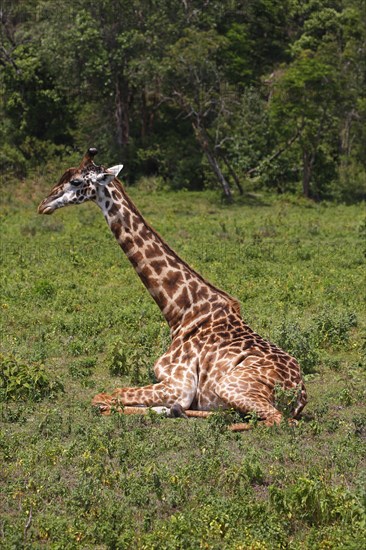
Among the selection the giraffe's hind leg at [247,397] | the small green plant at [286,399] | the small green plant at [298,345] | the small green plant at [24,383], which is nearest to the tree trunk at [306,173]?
the small green plant at [298,345]

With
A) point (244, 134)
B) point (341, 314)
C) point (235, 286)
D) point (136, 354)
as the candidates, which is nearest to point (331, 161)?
point (244, 134)

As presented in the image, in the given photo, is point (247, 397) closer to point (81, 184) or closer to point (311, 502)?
point (311, 502)

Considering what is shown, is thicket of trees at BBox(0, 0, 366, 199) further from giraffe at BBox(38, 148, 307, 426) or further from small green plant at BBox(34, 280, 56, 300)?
giraffe at BBox(38, 148, 307, 426)

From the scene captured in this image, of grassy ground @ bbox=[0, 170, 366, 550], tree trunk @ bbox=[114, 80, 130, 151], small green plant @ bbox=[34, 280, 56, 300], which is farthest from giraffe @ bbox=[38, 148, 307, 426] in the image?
tree trunk @ bbox=[114, 80, 130, 151]

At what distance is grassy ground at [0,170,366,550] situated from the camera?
7461 millimetres

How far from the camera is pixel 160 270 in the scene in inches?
430

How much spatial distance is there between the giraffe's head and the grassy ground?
1.90 m

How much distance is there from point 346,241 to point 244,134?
1162 cm

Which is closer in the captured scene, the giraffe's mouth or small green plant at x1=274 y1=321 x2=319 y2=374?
the giraffe's mouth

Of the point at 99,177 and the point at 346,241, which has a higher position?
the point at 99,177

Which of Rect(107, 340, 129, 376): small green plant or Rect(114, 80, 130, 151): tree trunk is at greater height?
Rect(107, 340, 129, 376): small green plant

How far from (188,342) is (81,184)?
2160 millimetres

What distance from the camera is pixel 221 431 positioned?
31.2ft

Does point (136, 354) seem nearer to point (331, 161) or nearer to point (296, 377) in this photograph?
point (296, 377)
